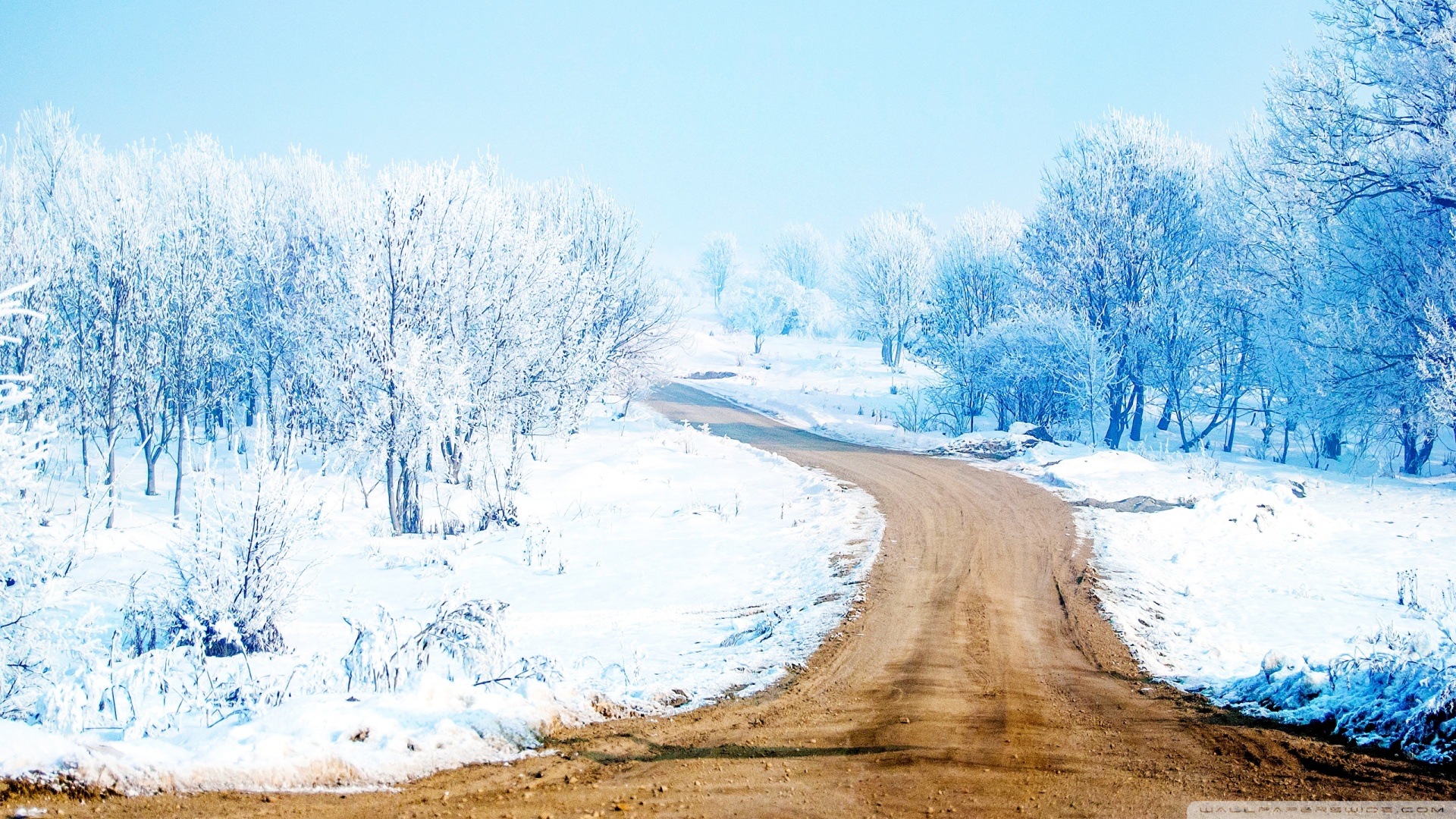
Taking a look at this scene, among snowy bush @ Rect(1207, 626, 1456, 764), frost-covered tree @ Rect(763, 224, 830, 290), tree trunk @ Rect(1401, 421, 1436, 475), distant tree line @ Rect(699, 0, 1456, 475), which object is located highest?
frost-covered tree @ Rect(763, 224, 830, 290)

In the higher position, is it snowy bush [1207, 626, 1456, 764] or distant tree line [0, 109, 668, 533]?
distant tree line [0, 109, 668, 533]

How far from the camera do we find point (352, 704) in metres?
6.00

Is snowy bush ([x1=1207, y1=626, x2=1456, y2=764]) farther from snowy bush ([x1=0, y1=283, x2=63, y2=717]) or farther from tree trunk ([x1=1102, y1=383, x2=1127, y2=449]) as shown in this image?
tree trunk ([x1=1102, y1=383, x2=1127, y2=449])

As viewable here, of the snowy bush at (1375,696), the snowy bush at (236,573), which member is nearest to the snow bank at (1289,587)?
the snowy bush at (1375,696)

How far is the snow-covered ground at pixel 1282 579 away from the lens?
621 centimetres

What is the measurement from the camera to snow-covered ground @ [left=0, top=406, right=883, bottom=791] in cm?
531

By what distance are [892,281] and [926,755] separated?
5601 cm

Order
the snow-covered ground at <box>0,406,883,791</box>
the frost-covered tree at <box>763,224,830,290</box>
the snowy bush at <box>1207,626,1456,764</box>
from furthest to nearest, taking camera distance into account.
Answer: the frost-covered tree at <box>763,224,830,290</box>, the snowy bush at <box>1207,626,1456,764</box>, the snow-covered ground at <box>0,406,883,791</box>

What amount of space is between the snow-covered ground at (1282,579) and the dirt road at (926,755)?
1.77ft

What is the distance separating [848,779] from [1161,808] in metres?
2.00

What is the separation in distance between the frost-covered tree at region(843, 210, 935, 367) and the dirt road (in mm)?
48736

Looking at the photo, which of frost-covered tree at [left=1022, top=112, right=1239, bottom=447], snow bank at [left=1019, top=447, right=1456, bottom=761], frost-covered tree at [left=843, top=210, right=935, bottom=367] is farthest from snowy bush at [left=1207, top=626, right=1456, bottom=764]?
frost-covered tree at [left=843, top=210, right=935, bottom=367]

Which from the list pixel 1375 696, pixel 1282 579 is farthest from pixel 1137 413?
pixel 1375 696

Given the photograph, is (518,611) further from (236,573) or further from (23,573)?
(23,573)
